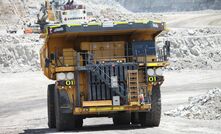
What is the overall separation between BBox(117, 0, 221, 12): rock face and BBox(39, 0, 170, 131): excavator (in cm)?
8784

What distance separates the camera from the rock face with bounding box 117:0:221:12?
353 ft

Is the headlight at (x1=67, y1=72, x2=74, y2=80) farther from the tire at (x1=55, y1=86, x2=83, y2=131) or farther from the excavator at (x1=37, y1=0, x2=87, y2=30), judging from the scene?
the excavator at (x1=37, y1=0, x2=87, y2=30)

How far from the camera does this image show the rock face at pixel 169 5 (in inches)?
4240

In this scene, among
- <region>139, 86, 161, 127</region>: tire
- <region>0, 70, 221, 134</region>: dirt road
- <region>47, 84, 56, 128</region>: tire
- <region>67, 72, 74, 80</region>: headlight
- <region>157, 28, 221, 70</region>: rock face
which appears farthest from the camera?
<region>157, 28, 221, 70</region>: rock face

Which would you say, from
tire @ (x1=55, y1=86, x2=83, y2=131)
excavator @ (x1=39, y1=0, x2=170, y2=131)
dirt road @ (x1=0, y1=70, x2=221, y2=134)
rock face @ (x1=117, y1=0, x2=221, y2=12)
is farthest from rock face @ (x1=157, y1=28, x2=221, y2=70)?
rock face @ (x1=117, y1=0, x2=221, y2=12)

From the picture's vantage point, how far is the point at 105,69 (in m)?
17.5

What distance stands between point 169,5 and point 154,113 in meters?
95.8

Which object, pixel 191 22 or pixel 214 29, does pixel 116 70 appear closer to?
pixel 214 29

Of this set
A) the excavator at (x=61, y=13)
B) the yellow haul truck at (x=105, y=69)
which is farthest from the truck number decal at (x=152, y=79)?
the excavator at (x=61, y=13)

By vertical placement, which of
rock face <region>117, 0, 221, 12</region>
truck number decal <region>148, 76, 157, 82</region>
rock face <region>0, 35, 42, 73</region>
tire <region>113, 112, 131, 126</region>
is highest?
truck number decal <region>148, 76, 157, 82</region>

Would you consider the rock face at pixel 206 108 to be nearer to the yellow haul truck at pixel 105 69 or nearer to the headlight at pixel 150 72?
the yellow haul truck at pixel 105 69

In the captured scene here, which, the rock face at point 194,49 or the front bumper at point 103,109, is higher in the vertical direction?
the front bumper at point 103,109

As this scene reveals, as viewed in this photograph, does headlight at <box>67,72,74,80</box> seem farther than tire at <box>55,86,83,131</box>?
No

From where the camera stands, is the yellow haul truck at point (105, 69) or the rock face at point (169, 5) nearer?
the yellow haul truck at point (105, 69)
